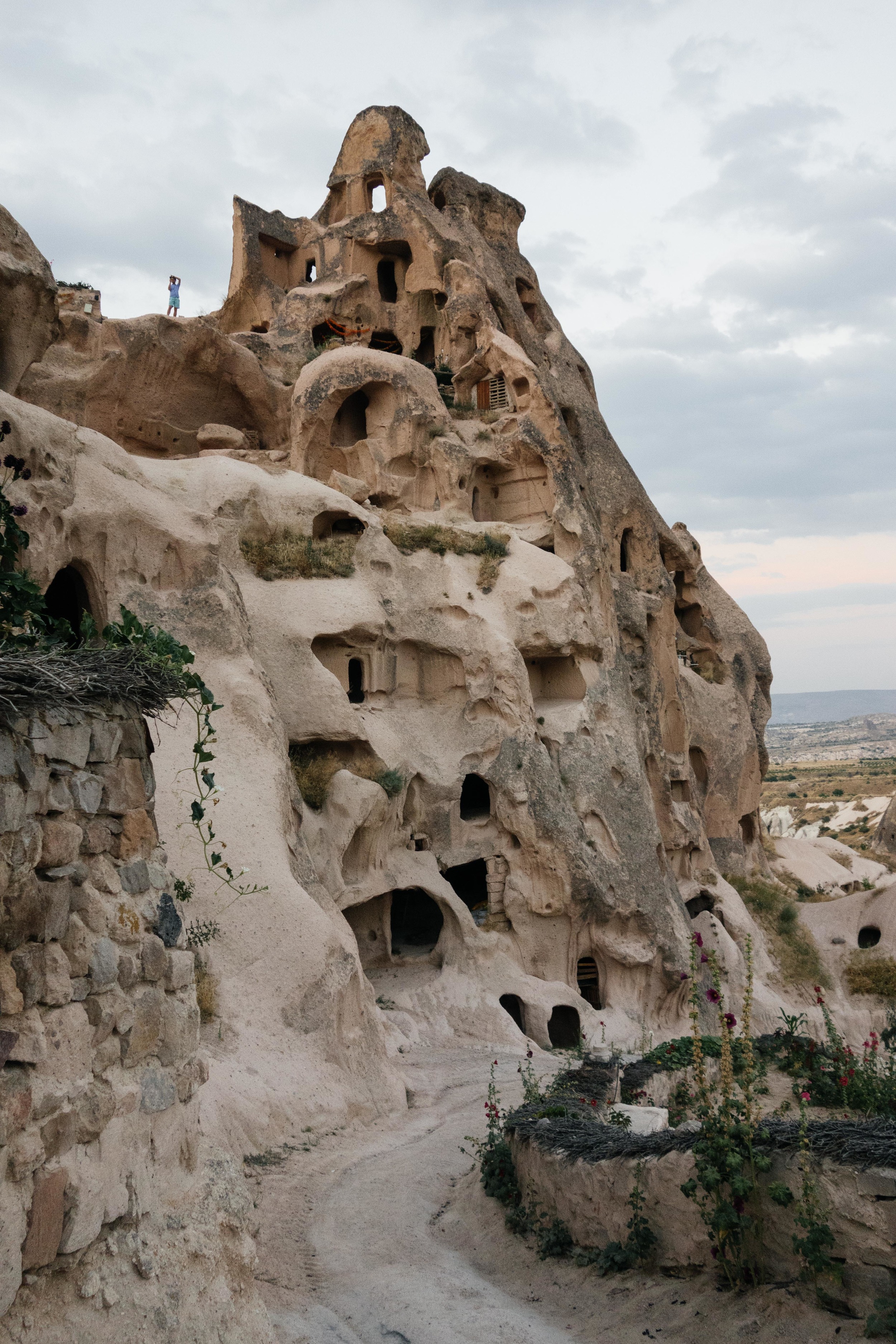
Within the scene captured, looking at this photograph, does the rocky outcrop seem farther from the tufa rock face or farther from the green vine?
the green vine

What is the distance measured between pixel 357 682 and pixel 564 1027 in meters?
6.49

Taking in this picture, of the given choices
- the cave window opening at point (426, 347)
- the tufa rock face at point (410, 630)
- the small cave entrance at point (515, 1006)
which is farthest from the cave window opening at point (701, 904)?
the cave window opening at point (426, 347)

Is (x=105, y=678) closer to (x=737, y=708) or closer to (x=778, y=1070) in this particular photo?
(x=778, y=1070)

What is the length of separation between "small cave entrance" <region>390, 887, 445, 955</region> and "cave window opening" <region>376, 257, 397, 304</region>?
53.0 feet

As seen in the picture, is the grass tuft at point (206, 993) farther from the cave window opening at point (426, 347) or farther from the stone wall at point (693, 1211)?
the cave window opening at point (426, 347)

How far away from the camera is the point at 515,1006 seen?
15.3 meters

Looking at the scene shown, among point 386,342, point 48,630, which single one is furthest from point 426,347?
point 48,630

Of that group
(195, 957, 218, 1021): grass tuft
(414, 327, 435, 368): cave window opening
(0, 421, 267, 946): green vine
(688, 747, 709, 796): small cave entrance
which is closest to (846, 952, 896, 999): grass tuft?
(688, 747, 709, 796): small cave entrance

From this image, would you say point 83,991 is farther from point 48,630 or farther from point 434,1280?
point 434,1280

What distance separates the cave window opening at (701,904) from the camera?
22516mm

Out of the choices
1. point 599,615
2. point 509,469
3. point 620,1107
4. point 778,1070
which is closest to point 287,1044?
point 620,1107

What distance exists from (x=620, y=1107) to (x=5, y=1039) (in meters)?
6.44

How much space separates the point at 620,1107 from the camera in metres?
8.73

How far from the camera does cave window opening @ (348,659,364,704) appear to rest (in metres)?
16.0
